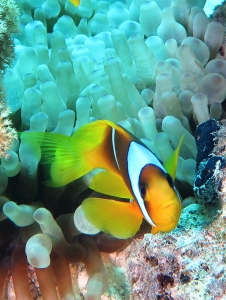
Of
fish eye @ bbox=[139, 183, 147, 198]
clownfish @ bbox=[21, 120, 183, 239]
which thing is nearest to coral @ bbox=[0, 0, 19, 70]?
clownfish @ bbox=[21, 120, 183, 239]

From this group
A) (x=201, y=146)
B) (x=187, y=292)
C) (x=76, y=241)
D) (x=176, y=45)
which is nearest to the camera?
(x=187, y=292)

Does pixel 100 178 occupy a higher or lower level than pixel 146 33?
lower

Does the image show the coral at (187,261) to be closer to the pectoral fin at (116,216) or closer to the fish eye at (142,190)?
the pectoral fin at (116,216)

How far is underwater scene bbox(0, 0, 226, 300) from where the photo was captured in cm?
104

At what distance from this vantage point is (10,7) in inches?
49.3

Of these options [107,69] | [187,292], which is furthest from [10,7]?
[187,292]

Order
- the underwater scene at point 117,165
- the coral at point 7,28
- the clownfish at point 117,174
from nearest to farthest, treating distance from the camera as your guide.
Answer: the clownfish at point 117,174
the underwater scene at point 117,165
the coral at point 7,28

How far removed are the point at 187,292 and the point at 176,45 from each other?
1.14 meters

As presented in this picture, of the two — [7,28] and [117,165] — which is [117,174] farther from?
[7,28]

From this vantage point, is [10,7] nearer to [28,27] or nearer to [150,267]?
[28,27]

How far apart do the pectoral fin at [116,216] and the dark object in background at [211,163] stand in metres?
0.21

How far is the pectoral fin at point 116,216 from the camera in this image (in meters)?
1.06

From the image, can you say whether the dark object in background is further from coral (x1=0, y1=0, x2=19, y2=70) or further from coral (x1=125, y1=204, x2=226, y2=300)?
coral (x1=0, y1=0, x2=19, y2=70)

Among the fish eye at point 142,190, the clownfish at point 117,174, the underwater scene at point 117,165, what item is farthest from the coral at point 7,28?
the fish eye at point 142,190
